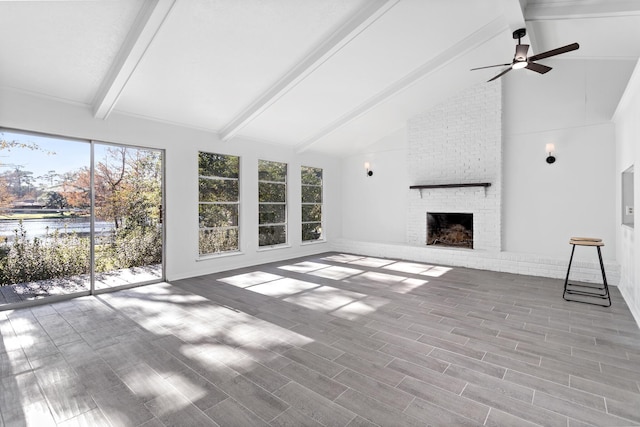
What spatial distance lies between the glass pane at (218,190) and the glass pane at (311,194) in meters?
2.08

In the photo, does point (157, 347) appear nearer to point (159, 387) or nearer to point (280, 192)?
point (159, 387)

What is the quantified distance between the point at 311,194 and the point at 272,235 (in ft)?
5.51

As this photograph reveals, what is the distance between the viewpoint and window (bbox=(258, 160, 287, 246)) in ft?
23.1

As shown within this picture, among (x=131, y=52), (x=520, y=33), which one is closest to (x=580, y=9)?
(x=520, y=33)

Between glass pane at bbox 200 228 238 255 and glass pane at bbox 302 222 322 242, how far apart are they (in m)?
2.12

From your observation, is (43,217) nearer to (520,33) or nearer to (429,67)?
(429,67)

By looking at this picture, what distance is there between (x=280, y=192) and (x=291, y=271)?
7.13ft

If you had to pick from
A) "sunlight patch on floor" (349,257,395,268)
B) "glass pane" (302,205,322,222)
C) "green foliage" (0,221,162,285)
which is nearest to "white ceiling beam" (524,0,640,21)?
"sunlight patch on floor" (349,257,395,268)

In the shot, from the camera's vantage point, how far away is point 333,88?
5391 millimetres

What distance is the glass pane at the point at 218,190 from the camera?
19.7 ft

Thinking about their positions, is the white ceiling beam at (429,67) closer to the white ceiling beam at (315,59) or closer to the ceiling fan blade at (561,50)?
the ceiling fan blade at (561,50)

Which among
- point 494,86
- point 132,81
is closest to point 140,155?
point 132,81

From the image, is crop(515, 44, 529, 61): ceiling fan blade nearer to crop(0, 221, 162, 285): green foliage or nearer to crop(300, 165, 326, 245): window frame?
crop(300, 165, 326, 245): window frame

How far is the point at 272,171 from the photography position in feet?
24.0
